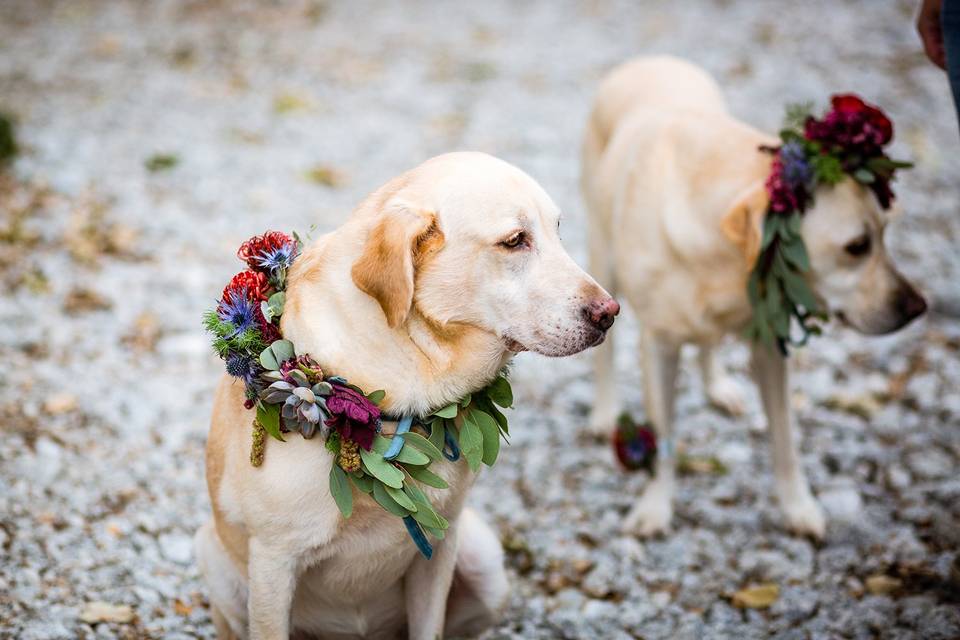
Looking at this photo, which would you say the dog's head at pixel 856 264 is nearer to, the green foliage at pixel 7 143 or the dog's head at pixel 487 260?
the dog's head at pixel 487 260

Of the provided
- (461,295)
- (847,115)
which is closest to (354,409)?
(461,295)

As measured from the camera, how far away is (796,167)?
3096 mm

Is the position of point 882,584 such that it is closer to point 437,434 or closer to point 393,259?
point 437,434

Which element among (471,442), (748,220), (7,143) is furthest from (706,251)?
(7,143)

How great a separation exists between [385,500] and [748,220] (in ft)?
5.67

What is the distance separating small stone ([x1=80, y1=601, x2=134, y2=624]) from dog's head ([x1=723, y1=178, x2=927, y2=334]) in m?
2.45

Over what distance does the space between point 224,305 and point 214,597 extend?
953 mm

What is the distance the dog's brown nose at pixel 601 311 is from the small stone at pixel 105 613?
6.34 feet

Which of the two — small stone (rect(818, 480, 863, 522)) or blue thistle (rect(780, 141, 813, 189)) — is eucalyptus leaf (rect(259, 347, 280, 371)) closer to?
blue thistle (rect(780, 141, 813, 189))

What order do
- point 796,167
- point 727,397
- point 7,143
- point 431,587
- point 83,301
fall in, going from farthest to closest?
point 7,143 → point 83,301 → point 727,397 → point 796,167 → point 431,587

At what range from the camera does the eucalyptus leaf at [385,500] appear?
2.18m

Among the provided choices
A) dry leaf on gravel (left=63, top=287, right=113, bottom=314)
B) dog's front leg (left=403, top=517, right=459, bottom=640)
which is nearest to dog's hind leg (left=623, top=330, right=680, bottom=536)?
dog's front leg (left=403, top=517, right=459, bottom=640)

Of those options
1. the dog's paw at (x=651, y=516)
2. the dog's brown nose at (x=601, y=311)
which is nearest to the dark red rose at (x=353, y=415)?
the dog's brown nose at (x=601, y=311)

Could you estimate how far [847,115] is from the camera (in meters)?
3.10
